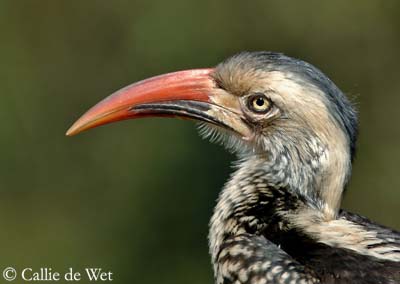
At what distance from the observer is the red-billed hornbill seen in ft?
17.7

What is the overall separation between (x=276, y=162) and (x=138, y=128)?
461 centimetres

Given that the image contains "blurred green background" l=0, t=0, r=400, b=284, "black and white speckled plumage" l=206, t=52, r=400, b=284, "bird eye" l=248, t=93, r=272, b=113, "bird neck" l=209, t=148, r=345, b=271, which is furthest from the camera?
"blurred green background" l=0, t=0, r=400, b=284

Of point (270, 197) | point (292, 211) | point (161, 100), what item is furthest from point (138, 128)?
point (292, 211)

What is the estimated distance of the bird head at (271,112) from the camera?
18.8 feet

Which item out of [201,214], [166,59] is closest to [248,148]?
[201,214]

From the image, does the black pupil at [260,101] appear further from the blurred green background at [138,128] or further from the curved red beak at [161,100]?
the blurred green background at [138,128]

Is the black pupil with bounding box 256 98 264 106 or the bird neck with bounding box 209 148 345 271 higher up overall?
the black pupil with bounding box 256 98 264 106

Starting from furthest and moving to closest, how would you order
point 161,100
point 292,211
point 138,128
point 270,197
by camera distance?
point 138,128
point 161,100
point 270,197
point 292,211

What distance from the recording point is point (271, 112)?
19.2ft

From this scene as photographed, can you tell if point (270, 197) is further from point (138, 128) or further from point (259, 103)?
point (138, 128)

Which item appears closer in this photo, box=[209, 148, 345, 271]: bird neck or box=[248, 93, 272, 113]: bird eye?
box=[209, 148, 345, 271]: bird neck

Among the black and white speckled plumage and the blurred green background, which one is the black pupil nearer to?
the black and white speckled plumage

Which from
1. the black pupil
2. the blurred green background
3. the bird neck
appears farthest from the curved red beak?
the blurred green background

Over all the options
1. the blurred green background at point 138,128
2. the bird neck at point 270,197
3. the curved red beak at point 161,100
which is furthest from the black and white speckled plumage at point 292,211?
the blurred green background at point 138,128
